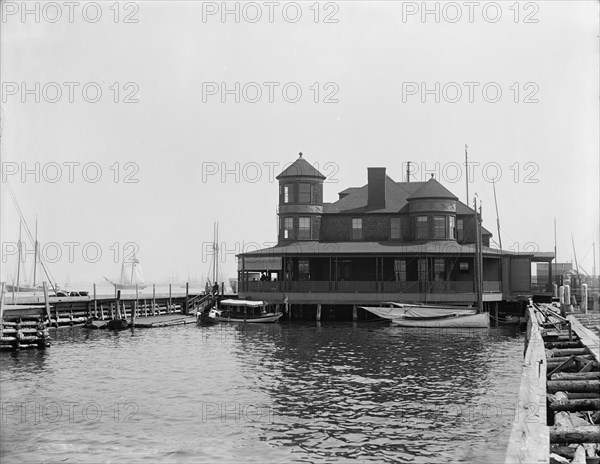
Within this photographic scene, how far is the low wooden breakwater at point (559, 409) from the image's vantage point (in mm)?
9156

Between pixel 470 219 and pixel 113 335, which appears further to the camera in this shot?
pixel 470 219

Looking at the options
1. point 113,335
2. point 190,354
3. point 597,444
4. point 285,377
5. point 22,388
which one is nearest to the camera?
point 597,444

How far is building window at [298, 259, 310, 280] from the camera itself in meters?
57.8

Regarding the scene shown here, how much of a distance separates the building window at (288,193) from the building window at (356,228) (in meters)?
5.86

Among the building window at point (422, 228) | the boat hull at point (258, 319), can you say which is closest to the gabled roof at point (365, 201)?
→ the building window at point (422, 228)

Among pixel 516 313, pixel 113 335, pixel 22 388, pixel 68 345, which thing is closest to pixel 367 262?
pixel 516 313

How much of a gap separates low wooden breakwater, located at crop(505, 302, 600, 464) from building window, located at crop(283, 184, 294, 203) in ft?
128

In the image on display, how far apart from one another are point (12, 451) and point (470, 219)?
49805 mm

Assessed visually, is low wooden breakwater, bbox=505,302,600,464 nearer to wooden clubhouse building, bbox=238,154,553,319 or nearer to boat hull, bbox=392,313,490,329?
boat hull, bbox=392,313,490,329

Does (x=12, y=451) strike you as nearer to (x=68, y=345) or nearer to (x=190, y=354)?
(x=190, y=354)

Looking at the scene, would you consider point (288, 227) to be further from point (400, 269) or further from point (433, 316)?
point (433, 316)

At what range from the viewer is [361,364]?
30.1 m

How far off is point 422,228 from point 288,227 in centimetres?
1153

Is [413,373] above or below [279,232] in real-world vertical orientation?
below
